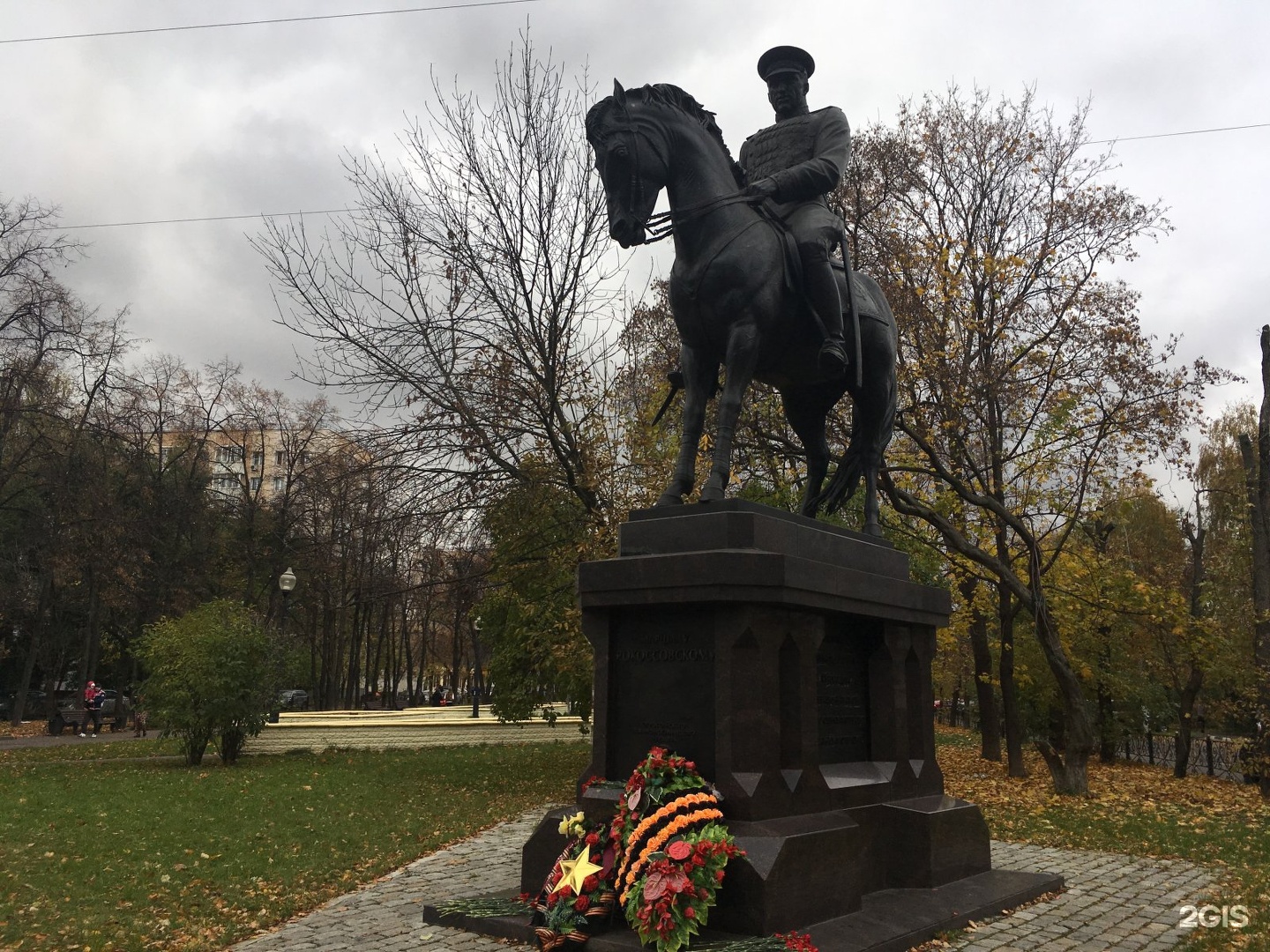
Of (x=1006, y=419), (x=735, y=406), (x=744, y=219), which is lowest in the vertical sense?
(x=735, y=406)

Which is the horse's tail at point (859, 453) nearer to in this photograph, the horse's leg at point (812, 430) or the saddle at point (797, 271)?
the horse's leg at point (812, 430)

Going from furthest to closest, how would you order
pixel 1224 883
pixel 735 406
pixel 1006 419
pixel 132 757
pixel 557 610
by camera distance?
pixel 132 757 < pixel 1006 419 < pixel 557 610 < pixel 1224 883 < pixel 735 406

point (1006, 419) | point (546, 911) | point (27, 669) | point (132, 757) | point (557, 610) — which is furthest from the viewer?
point (27, 669)

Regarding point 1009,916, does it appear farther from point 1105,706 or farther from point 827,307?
point 1105,706

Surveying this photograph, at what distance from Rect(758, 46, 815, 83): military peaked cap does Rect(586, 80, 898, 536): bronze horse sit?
120 cm

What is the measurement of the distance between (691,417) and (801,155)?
98.1 inches

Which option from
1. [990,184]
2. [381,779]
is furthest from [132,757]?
[990,184]

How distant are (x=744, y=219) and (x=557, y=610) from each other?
11.3 meters

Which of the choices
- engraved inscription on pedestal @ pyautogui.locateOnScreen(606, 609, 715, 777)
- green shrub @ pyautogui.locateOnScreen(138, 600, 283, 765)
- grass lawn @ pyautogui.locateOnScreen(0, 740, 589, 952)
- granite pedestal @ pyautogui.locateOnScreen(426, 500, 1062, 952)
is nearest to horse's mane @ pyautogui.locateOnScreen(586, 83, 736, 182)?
granite pedestal @ pyautogui.locateOnScreen(426, 500, 1062, 952)

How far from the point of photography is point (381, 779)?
17.4 meters

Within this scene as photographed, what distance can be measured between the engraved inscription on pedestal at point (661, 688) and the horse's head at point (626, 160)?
8.90 feet

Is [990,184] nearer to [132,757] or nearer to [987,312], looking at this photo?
[987,312]

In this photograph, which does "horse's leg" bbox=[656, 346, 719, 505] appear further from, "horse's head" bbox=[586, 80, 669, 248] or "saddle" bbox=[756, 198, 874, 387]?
"horse's head" bbox=[586, 80, 669, 248]

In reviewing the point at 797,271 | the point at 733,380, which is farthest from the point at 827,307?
the point at 733,380
